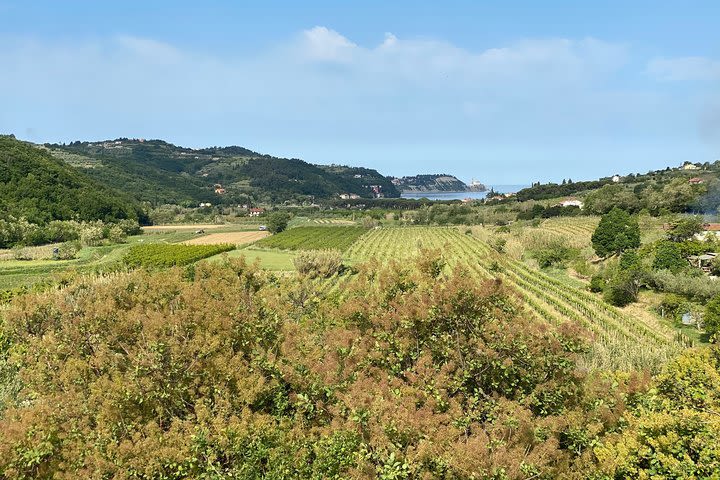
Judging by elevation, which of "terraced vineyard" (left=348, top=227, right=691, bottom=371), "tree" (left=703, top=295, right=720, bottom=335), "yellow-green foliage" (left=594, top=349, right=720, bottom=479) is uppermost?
"yellow-green foliage" (left=594, top=349, right=720, bottom=479)

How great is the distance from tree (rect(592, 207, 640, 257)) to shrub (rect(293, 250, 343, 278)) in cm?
3153

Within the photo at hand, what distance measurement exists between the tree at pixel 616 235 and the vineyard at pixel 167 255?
165 ft

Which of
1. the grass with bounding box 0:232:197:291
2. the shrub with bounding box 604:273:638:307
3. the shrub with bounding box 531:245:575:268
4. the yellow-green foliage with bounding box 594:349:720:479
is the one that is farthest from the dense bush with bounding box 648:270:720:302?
the grass with bounding box 0:232:197:291

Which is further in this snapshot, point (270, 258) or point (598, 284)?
point (270, 258)

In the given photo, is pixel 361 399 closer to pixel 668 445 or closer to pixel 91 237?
pixel 668 445

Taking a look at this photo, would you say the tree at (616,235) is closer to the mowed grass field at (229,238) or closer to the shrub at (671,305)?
the shrub at (671,305)

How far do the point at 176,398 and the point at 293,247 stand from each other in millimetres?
68951

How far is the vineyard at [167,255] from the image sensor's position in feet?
189

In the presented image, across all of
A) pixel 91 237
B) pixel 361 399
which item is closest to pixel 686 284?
pixel 361 399

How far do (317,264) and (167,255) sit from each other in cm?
2395

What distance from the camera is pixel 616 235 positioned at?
173ft

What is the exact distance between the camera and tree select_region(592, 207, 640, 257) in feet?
171

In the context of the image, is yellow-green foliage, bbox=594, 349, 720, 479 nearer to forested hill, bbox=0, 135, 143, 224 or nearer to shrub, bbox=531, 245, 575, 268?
shrub, bbox=531, 245, 575, 268

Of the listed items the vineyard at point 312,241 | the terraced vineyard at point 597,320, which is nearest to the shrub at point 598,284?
the terraced vineyard at point 597,320
